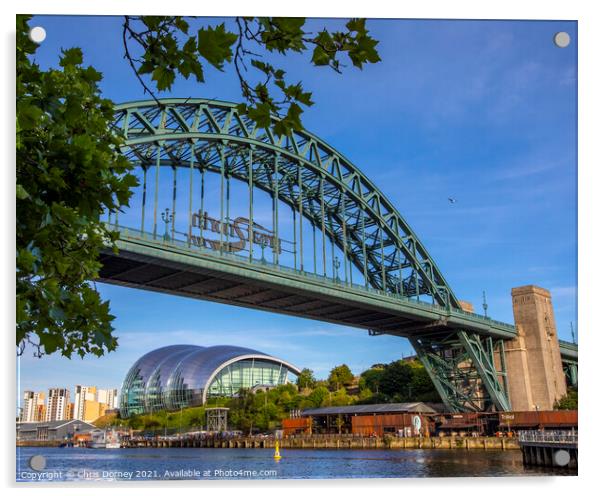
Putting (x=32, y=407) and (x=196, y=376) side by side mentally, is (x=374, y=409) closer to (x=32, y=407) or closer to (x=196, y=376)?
(x=196, y=376)

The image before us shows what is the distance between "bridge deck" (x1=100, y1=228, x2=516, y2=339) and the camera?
73.5ft

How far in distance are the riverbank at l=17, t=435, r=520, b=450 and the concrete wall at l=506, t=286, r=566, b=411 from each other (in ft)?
12.4

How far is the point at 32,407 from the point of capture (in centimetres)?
1058

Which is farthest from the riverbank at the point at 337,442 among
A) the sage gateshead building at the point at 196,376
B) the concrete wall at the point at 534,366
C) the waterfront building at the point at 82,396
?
the waterfront building at the point at 82,396

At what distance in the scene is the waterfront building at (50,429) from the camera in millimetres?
9993

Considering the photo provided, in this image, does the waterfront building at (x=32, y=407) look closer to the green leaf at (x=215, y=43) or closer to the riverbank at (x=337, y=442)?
the green leaf at (x=215, y=43)

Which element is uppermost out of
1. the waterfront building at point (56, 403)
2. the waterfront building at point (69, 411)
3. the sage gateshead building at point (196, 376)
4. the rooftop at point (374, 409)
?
the waterfront building at point (56, 403)

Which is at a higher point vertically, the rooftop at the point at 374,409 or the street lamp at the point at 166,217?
the street lamp at the point at 166,217

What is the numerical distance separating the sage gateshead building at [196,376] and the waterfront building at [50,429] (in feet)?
38.6

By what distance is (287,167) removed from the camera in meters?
31.5

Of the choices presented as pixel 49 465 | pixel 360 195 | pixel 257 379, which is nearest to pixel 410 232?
pixel 360 195

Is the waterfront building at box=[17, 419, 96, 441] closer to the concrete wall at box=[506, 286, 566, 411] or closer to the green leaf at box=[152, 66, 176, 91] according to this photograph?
the green leaf at box=[152, 66, 176, 91]

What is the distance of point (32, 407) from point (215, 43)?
8.42 m
